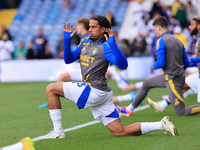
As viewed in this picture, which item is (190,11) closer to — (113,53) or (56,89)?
(113,53)

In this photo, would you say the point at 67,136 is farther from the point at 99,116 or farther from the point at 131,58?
the point at 131,58

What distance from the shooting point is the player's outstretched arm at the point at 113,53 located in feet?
13.3

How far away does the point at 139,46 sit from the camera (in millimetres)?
15875

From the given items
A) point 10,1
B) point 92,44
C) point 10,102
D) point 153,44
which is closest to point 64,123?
point 92,44

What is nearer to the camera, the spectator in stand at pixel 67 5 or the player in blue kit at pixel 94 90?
the player in blue kit at pixel 94 90

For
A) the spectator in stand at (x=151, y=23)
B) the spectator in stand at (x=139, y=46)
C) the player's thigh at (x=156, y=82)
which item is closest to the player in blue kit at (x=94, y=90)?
the player's thigh at (x=156, y=82)

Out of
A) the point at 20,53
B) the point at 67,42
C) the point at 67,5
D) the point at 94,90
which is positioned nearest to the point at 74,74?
the point at 67,42

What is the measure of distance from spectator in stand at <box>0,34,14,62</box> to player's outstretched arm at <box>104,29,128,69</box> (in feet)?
44.9

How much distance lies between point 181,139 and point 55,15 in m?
21.0

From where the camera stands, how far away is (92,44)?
4.59 metres

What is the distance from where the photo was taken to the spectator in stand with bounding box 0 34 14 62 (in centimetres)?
1712

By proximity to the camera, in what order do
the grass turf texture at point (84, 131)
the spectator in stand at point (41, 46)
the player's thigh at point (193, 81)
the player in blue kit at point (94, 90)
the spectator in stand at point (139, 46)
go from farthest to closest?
the spectator in stand at point (41, 46), the spectator in stand at point (139, 46), the player's thigh at point (193, 81), the player in blue kit at point (94, 90), the grass turf texture at point (84, 131)

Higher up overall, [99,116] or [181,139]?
[99,116]

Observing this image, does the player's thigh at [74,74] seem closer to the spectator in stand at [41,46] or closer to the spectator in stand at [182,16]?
the spectator in stand at [41,46]
